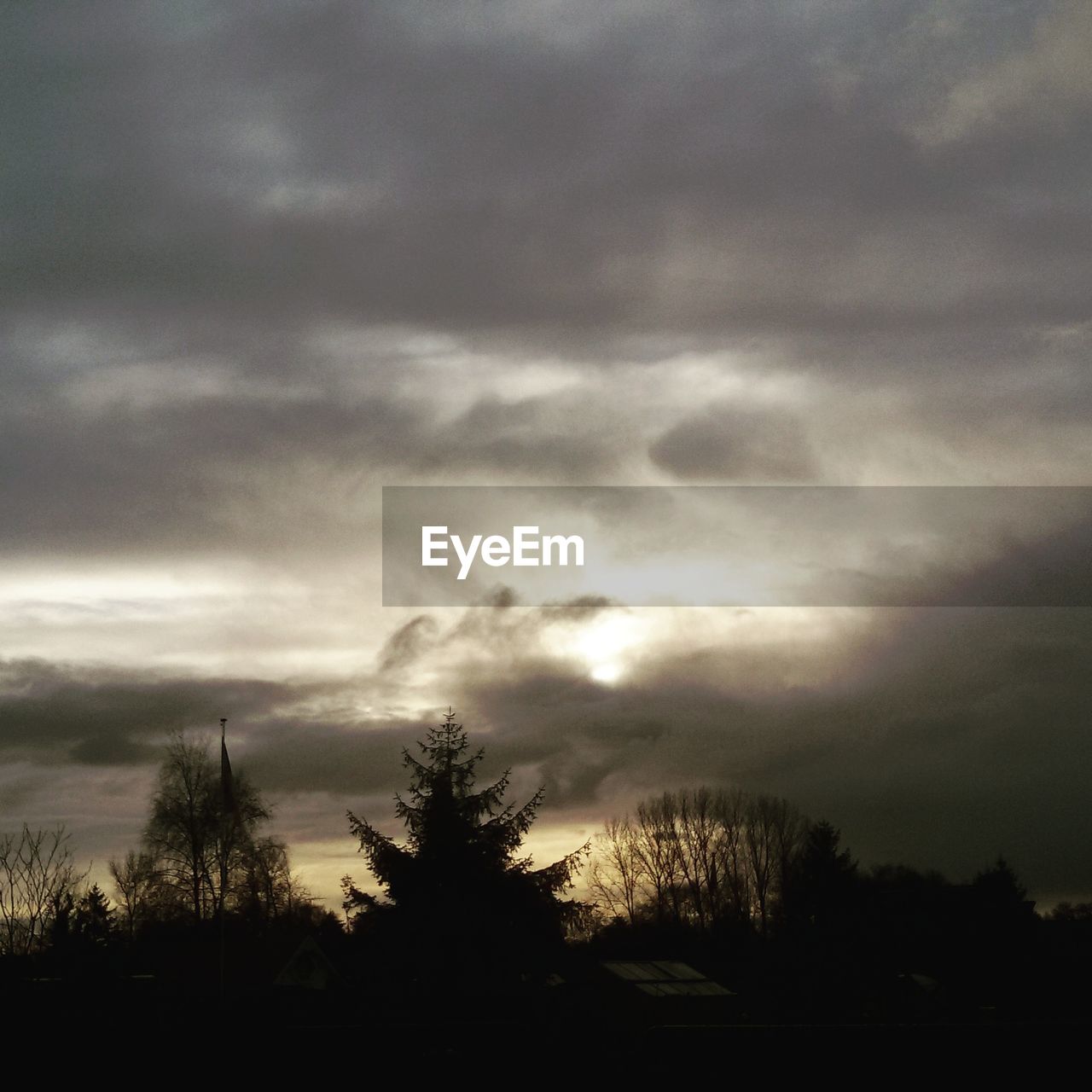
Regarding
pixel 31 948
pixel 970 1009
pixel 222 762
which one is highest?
pixel 222 762

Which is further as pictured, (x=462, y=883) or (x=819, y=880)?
(x=819, y=880)

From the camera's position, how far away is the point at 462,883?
44344 millimetres

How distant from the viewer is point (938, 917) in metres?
73.9

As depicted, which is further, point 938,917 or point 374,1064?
point 938,917

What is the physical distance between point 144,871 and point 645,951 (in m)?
29.0

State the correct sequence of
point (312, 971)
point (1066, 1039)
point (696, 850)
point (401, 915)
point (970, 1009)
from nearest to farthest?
point (1066, 1039), point (401, 915), point (312, 971), point (970, 1009), point (696, 850)

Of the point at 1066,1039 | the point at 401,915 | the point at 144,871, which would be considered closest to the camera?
the point at 1066,1039

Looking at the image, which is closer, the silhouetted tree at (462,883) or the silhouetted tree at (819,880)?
the silhouetted tree at (462,883)

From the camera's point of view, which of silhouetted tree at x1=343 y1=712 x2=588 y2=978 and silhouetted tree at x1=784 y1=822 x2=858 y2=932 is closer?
silhouetted tree at x1=343 y1=712 x2=588 y2=978

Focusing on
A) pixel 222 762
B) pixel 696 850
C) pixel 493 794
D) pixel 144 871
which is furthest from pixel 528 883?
pixel 696 850

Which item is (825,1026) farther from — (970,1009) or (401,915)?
(970,1009)

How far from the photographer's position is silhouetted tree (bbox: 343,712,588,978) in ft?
139

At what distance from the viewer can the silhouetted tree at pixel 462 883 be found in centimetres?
4247

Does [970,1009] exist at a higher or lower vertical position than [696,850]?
lower
